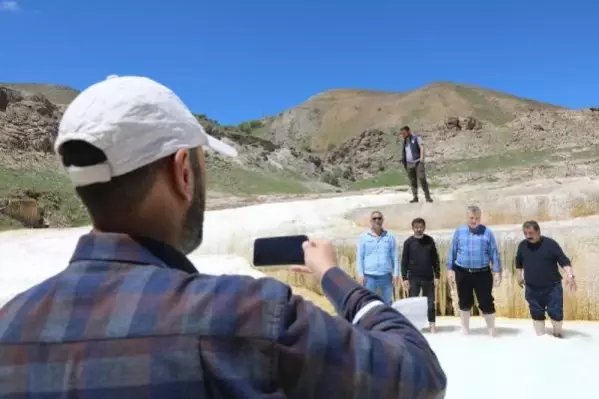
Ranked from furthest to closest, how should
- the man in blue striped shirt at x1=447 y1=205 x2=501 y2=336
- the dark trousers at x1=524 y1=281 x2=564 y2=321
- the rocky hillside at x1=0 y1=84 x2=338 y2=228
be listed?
the rocky hillside at x1=0 y1=84 x2=338 y2=228, the man in blue striped shirt at x1=447 y1=205 x2=501 y2=336, the dark trousers at x1=524 y1=281 x2=564 y2=321

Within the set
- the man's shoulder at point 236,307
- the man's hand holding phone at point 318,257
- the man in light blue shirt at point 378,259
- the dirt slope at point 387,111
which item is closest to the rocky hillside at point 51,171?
the man in light blue shirt at point 378,259

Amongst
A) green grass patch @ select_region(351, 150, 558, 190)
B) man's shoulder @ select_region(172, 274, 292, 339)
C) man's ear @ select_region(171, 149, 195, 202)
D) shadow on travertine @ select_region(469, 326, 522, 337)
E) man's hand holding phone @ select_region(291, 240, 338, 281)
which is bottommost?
shadow on travertine @ select_region(469, 326, 522, 337)

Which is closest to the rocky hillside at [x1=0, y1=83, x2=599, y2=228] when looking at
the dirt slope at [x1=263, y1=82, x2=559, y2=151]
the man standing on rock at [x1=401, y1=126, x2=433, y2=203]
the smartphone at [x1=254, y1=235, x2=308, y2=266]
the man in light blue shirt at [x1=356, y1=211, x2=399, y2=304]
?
the dirt slope at [x1=263, y1=82, x2=559, y2=151]

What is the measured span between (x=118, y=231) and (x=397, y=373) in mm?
533

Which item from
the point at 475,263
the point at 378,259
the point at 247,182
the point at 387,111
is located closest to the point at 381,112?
the point at 387,111

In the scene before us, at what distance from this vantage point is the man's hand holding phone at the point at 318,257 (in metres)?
1.48

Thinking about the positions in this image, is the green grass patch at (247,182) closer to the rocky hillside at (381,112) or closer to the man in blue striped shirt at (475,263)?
the man in blue striped shirt at (475,263)

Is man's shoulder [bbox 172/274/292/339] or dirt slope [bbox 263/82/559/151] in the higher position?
dirt slope [bbox 263/82/559/151]

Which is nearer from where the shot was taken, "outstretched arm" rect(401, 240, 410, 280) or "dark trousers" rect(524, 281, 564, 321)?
"dark trousers" rect(524, 281, 564, 321)

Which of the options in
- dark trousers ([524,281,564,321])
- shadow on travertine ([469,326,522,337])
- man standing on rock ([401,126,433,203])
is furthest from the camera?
man standing on rock ([401,126,433,203])

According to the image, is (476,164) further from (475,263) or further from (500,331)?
(475,263)

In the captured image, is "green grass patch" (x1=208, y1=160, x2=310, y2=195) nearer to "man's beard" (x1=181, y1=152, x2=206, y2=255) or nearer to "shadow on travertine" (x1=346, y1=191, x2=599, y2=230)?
"shadow on travertine" (x1=346, y1=191, x2=599, y2=230)

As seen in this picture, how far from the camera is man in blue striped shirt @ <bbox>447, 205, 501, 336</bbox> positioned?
8.46 metres

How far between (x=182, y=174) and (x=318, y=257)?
0.33 metres
